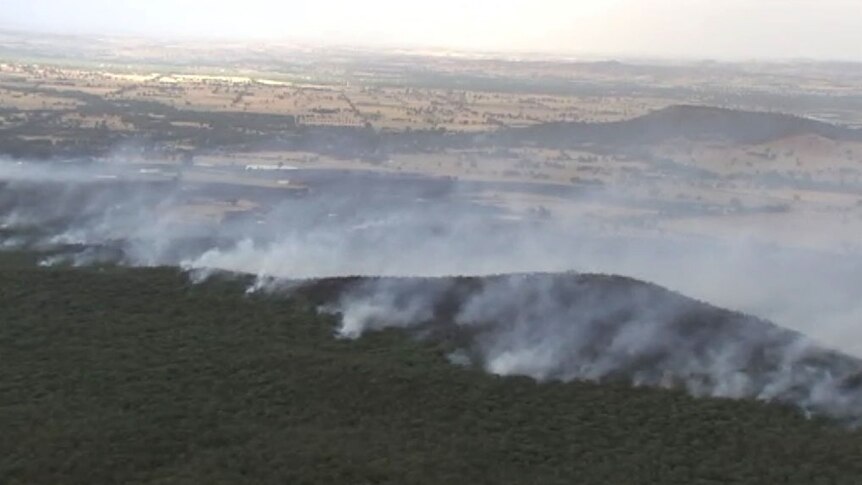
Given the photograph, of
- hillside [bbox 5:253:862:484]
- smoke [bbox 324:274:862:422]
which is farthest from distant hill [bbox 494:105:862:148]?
hillside [bbox 5:253:862:484]

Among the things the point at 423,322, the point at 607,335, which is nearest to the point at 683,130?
the point at 607,335

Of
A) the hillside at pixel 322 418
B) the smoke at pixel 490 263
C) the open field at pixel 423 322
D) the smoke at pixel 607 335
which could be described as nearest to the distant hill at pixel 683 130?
the open field at pixel 423 322

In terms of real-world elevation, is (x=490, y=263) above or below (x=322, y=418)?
below

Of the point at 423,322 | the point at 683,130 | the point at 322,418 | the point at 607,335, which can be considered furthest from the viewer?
the point at 683,130

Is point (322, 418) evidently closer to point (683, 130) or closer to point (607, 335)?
point (607, 335)

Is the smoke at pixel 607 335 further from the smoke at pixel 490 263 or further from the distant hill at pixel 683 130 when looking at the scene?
the distant hill at pixel 683 130

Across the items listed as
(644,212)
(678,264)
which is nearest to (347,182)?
(644,212)
